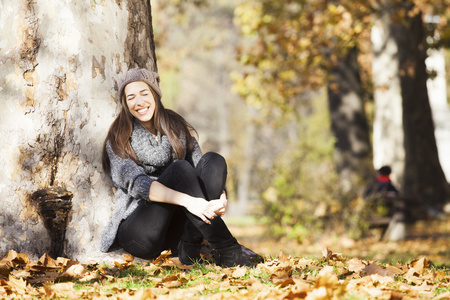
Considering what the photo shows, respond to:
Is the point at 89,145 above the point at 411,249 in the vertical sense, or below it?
above

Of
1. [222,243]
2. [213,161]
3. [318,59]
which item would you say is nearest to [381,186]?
[318,59]

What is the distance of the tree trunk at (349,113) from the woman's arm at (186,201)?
39.7 ft

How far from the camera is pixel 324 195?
11.5m

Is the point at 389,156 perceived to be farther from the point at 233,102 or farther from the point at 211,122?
the point at 211,122

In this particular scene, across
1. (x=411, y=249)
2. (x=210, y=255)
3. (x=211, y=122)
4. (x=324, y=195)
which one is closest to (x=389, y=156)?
(x=324, y=195)

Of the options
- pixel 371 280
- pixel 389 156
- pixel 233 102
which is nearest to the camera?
pixel 371 280

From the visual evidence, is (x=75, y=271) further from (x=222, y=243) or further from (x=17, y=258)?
(x=222, y=243)

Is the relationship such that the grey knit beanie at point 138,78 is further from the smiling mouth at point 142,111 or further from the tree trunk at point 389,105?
the tree trunk at point 389,105

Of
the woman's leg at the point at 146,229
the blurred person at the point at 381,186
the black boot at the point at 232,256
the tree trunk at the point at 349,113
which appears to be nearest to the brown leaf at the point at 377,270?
the black boot at the point at 232,256

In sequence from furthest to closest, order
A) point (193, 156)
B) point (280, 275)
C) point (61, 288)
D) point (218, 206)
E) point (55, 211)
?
point (193, 156) → point (55, 211) → point (218, 206) → point (280, 275) → point (61, 288)

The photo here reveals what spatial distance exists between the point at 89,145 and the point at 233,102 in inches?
1649

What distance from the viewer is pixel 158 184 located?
4109 mm

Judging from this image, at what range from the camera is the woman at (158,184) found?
13.4 ft

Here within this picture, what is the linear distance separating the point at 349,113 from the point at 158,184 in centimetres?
1306
